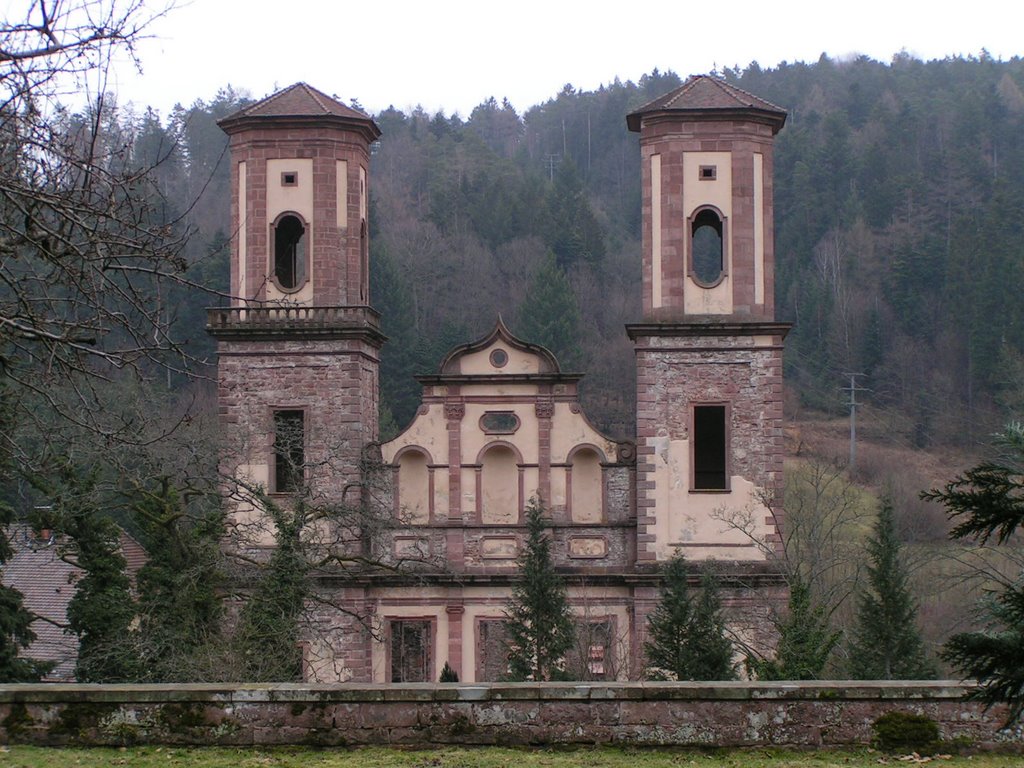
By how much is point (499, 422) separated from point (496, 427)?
118mm

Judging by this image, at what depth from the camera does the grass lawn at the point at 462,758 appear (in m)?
11.7

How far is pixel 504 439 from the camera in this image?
30.2m

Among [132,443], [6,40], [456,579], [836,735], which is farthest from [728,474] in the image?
[6,40]

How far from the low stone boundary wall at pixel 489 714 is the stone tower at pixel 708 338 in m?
16.5

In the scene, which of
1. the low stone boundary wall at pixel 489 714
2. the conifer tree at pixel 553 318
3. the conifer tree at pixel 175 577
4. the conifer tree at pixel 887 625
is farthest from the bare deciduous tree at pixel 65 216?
the conifer tree at pixel 553 318

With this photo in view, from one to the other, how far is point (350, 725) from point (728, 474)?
17.6 metres

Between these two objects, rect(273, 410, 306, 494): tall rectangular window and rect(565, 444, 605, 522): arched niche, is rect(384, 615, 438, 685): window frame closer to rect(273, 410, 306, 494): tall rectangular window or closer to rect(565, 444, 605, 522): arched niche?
rect(273, 410, 306, 494): tall rectangular window

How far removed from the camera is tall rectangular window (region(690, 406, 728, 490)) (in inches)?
1163

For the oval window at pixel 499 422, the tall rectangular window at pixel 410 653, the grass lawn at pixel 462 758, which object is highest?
the oval window at pixel 499 422

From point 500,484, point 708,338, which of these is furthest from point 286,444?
point 708,338

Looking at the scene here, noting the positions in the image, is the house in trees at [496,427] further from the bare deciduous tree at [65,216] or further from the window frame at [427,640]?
the bare deciduous tree at [65,216]

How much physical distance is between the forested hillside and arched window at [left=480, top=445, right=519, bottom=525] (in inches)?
1065

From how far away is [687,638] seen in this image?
2562 centimetres

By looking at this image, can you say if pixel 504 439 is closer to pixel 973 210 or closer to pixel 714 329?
pixel 714 329
